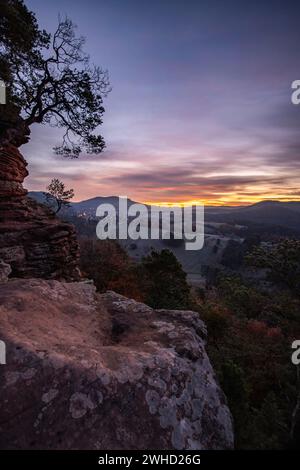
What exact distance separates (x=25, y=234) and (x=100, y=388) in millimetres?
13299

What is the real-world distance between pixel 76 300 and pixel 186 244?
192 m

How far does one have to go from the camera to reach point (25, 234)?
626 inches

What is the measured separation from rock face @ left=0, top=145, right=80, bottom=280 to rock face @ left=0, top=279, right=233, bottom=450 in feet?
31.1

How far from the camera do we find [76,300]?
7613mm

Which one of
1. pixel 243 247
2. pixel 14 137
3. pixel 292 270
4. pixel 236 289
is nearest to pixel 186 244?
pixel 243 247

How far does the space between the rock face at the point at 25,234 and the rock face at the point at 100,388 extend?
31.1ft

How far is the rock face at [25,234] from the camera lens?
49.6ft

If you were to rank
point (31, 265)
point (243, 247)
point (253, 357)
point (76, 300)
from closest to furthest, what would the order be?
point (76, 300) → point (31, 265) → point (253, 357) → point (243, 247)
